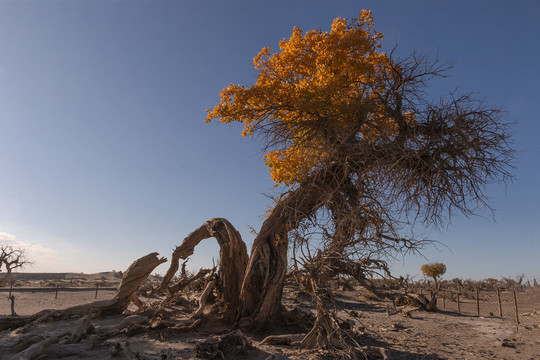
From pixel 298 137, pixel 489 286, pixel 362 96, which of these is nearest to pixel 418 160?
pixel 362 96

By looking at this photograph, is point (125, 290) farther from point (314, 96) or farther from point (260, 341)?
point (314, 96)

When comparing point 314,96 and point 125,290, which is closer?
point 314,96

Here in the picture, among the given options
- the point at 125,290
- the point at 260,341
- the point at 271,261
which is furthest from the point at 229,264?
the point at 125,290

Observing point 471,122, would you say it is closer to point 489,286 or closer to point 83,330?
point 83,330

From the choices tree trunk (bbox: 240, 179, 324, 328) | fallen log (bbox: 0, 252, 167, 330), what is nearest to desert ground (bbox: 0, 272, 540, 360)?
fallen log (bbox: 0, 252, 167, 330)

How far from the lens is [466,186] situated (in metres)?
8.02

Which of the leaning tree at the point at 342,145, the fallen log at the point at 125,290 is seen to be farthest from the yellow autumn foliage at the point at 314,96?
the fallen log at the point at 125,290

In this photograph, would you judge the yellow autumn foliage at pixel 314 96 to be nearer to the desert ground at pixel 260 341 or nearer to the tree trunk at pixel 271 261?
the tree trunk at pixel 271 261

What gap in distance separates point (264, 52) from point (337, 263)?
6.97m

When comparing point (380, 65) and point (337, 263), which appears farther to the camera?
point (380, 65)

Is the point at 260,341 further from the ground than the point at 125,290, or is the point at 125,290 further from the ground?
the point at 125,290

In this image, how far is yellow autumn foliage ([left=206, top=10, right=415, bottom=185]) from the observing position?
8781 mm

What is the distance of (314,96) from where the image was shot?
8.54 meters

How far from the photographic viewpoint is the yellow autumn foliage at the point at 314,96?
8.78m
